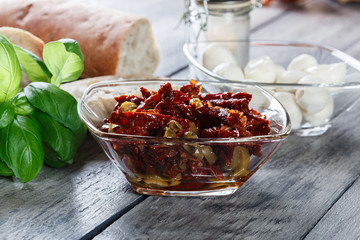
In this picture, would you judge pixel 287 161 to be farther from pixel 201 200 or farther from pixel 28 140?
pixel 28 140

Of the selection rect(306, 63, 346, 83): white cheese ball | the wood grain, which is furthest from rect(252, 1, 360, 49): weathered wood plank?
the wood grain

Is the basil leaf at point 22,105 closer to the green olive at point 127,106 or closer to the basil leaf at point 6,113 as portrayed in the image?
the basil leaf at point 6,113

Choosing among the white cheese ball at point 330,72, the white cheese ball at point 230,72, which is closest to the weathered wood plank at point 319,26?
the white cheese ball at point 330,72

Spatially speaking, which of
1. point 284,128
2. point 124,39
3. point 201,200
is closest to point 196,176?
point 201,200

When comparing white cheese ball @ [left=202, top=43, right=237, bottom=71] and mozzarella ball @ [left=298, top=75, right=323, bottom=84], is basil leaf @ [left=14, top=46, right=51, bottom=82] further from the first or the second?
mozzarella ball @ [left=298, top=75, right=323, bottom=84]

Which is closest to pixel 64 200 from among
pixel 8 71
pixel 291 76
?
pixel 8 71
